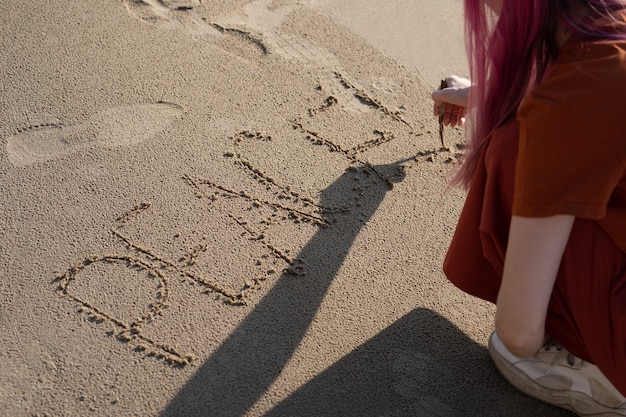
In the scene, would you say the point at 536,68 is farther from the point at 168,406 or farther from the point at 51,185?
the point at 51,185

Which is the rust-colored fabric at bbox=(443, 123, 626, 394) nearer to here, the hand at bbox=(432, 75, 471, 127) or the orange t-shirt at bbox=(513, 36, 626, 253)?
the orange t-shirt at bbox=(513, 36, 626, 253)

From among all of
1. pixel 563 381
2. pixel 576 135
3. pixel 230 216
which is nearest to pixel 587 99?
pixel 576 135

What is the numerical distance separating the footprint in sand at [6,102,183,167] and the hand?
1055 millimetres

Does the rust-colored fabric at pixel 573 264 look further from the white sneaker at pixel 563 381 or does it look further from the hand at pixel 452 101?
the hand at pixel 452 101

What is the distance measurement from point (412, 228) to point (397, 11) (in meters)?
1.48

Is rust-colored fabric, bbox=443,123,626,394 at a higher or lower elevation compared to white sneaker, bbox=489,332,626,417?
higher

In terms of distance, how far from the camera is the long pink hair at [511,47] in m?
1.60

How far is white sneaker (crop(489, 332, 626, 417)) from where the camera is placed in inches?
74.4

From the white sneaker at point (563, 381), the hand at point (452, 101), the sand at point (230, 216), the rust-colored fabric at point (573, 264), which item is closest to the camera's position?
the rust-colored fabric at point (573, 264)

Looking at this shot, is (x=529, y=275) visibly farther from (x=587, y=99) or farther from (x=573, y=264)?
(x=587, y=99)

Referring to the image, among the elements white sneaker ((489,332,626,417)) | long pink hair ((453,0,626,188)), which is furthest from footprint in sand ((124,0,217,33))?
white sneaker ((489,332,626,417))

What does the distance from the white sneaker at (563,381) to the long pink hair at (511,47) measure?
0.48 metres

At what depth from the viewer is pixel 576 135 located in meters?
1.50

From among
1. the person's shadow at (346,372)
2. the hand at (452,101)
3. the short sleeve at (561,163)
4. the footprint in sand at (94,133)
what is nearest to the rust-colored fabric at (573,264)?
the short sleeve at (561,163)
